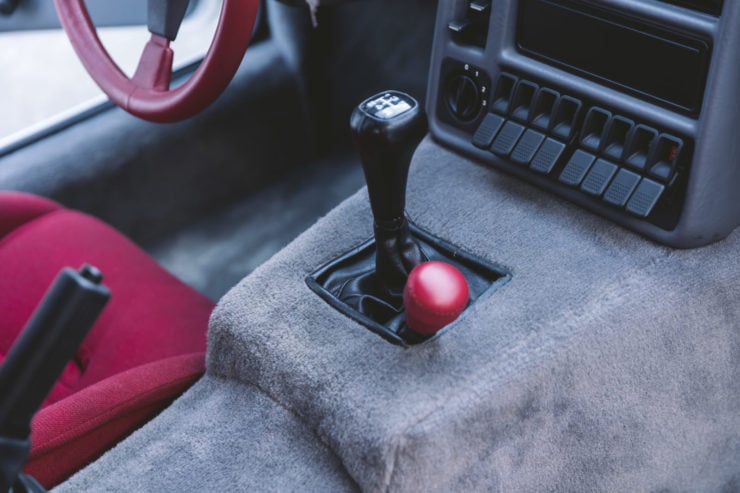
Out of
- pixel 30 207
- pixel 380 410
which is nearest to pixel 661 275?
pixel 380 410

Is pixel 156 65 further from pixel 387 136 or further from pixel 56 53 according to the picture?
pixel 56 53

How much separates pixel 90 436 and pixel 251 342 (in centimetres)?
19

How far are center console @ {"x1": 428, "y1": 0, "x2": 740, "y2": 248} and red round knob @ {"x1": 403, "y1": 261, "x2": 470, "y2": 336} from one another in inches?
9.3

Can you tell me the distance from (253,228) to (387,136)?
98 centimetres

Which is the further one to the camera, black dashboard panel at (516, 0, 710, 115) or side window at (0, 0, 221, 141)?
side window at (0, 0, 221, 141)

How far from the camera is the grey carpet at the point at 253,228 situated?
5.11 feet

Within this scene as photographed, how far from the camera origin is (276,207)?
1.66 metres

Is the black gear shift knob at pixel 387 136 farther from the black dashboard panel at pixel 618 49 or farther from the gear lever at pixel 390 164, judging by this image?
the black dashboard panel at pixel 618 49

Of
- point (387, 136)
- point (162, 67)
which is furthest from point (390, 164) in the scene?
point (162, 67)

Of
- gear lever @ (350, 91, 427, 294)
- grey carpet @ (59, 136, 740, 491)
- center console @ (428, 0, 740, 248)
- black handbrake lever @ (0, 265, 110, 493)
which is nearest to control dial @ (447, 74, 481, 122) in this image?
center console @ (428, 0, 740, 248)

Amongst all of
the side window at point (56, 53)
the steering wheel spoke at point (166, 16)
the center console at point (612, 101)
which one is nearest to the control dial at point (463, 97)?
the center console at point (612, 101)

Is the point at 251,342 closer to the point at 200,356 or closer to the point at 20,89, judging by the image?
the point at 200,356

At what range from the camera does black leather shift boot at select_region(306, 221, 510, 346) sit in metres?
0.79

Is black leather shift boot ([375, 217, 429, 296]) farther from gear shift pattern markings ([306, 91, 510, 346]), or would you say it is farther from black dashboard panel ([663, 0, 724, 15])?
black dashboard panel ([663, 0, 724, 15])
